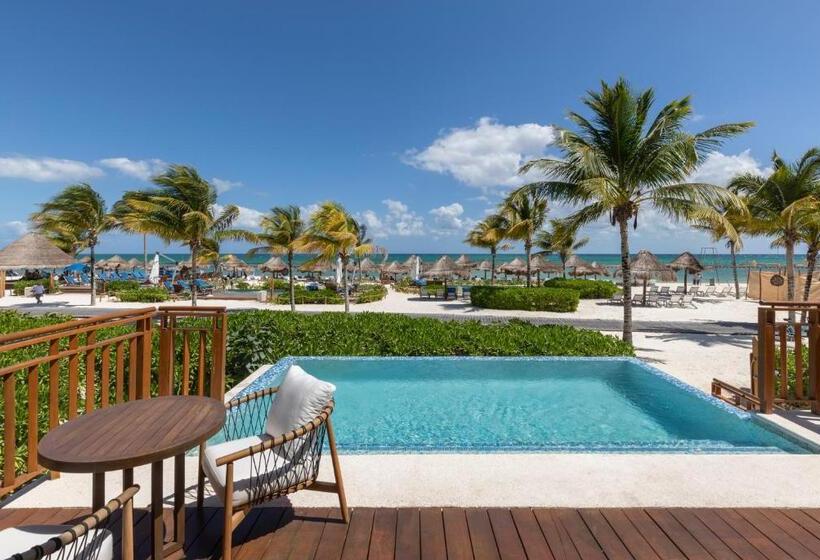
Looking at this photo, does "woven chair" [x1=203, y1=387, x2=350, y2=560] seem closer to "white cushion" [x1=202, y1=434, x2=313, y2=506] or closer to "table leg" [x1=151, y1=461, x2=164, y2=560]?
"white cushion" [x1=202, y1=434, x2=313, y2=506]

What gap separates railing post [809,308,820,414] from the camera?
468cm

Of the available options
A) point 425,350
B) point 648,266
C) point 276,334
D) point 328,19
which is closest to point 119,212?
point 328,19

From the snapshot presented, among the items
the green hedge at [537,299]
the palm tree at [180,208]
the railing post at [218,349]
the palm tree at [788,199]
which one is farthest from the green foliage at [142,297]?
the palm tree at [788,199]

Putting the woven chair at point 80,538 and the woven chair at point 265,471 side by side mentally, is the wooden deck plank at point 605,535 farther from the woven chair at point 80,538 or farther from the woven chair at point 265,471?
the woven chair at point 80,538

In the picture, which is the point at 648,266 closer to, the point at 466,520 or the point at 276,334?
the point at 276,334

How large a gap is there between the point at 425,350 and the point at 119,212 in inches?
973

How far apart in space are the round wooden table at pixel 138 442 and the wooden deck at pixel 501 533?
1.80 feet

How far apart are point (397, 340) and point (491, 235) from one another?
15.1 meters

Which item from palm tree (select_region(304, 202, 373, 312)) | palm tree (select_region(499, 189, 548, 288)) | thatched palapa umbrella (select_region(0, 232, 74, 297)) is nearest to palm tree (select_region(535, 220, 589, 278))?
palm tree (select_region(499, 189, 548, 288))

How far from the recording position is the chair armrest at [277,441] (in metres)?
2.19

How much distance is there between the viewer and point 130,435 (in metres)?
2.08

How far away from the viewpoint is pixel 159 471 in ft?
6.93

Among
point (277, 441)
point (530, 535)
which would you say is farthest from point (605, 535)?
point (277, 441)

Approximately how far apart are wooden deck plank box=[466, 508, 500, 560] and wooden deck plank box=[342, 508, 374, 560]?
2.25 ft
